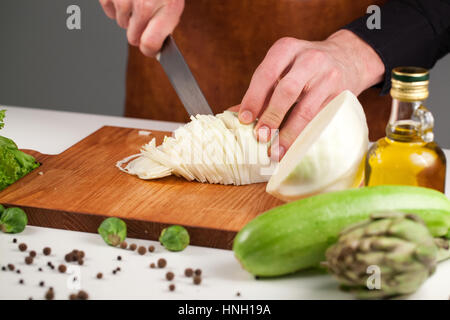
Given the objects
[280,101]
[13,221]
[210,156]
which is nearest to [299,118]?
[280,101]

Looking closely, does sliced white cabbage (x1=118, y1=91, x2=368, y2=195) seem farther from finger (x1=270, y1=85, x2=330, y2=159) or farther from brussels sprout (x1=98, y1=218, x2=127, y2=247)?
brussels sprout (x1=98, y1=218, x2=127, y2=247)

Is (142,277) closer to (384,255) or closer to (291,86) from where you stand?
(384,255)

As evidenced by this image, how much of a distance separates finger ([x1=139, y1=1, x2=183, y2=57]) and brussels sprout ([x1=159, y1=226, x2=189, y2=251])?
0.89 m

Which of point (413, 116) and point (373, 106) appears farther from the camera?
point (373, 106)

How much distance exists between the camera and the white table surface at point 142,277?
1.35 metres

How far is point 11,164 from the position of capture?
191cm

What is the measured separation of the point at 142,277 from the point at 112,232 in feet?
0.59

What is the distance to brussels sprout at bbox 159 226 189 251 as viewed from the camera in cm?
152

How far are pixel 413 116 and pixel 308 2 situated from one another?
1.19m

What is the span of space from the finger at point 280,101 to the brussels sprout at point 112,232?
0.60m

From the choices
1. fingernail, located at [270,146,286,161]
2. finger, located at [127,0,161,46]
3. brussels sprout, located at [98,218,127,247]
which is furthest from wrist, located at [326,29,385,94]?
brussels sprout, located at [98,218,127,247]
